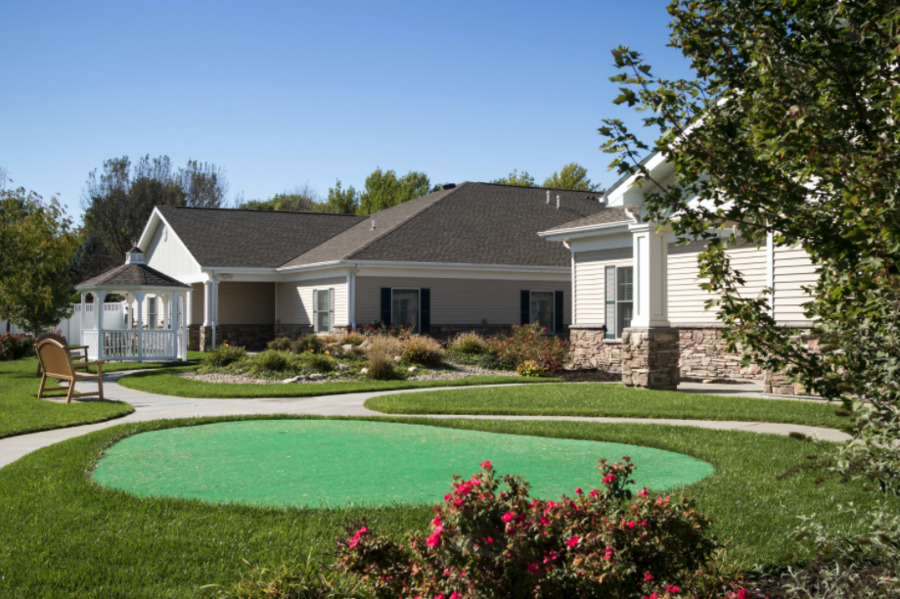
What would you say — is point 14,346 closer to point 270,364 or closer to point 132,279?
point 132,279

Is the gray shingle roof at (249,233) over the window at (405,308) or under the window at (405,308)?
over

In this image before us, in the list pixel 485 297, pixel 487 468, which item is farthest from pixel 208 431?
pixel 485 297

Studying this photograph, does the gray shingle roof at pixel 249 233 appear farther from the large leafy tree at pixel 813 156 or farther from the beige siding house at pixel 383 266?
the large leafy tree at pixel 813 156

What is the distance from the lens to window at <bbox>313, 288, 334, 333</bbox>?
2706 centimetres

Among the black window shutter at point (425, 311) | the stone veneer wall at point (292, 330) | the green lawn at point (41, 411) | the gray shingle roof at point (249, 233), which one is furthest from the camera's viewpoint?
the gray shingle roof at point (249, 233)

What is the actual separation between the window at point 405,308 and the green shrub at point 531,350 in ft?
17.3

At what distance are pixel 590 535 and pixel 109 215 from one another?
56.7 m

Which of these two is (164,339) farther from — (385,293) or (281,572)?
(281,572)

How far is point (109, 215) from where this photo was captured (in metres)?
54.5

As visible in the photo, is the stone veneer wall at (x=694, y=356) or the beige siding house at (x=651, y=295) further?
the stone veneer wall at (x=694, y=356)

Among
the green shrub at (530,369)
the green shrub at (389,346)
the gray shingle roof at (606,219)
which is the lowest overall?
the green shrub at (530,369)

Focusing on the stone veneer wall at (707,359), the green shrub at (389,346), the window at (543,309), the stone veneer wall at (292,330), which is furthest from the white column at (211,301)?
the stone veneer wall at (707,359)

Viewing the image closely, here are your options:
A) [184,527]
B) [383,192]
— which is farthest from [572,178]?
[184,527]

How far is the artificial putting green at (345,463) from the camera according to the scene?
22.6ft
